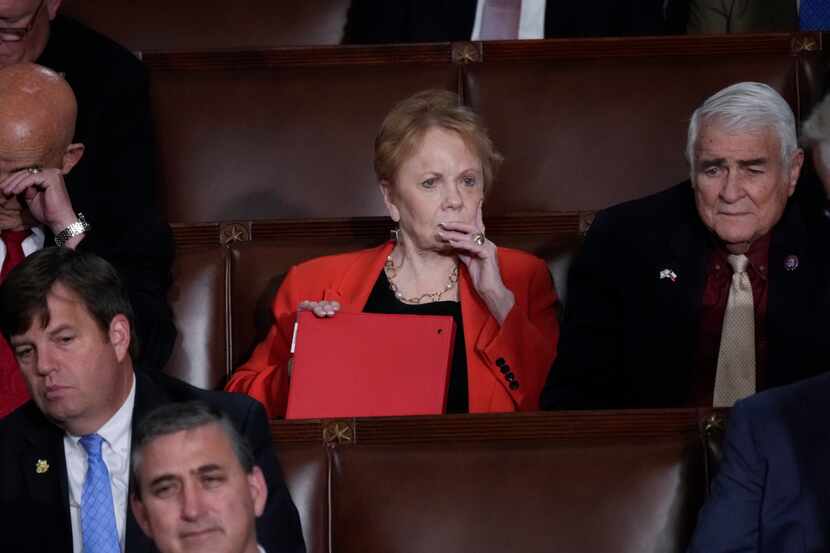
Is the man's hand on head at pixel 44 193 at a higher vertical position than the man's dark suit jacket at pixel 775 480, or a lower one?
higher

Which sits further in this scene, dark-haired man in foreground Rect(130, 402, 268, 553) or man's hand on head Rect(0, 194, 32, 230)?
man's hand on head Rect(0, 194, 32, 230)

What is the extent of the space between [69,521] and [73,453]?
3.6 inches

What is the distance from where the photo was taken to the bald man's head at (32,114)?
2.25 meters

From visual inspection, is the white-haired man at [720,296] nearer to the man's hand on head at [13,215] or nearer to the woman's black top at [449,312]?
the woman's black top at [449,312]

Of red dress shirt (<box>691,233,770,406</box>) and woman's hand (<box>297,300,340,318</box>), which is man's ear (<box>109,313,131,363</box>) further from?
red dress shirt (<box>691,233,770,406</box>)

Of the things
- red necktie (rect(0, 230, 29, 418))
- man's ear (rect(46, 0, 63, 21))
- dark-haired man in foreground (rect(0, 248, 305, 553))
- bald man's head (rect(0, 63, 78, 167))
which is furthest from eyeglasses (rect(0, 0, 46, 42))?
dark-haired man in foreground (rect(0, 248, 305, 553))

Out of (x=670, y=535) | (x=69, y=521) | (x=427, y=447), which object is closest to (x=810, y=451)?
(x=670, y=535)

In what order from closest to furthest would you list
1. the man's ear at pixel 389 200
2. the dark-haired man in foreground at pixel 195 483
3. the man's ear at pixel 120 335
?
the dark-haired man in foreground at pixel 195 483
the man's ear at pixel 120 335
the man's ear at pixel 389 200

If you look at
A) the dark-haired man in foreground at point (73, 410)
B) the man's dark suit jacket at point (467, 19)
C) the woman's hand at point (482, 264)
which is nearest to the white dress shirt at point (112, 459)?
the dark-haired man in foreground at point (73, 410)

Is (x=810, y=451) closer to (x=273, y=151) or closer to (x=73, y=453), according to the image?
(x=73, y=453)

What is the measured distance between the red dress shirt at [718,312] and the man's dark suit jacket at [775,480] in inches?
17.0

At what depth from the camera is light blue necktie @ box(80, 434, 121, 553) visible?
1885mm

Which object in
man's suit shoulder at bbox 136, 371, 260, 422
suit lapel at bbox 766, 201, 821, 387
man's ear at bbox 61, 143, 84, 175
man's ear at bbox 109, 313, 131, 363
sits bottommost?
man's suit shoulder at bbox 136, 371, 260, 422

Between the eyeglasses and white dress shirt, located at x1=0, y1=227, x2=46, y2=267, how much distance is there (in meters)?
0.32
